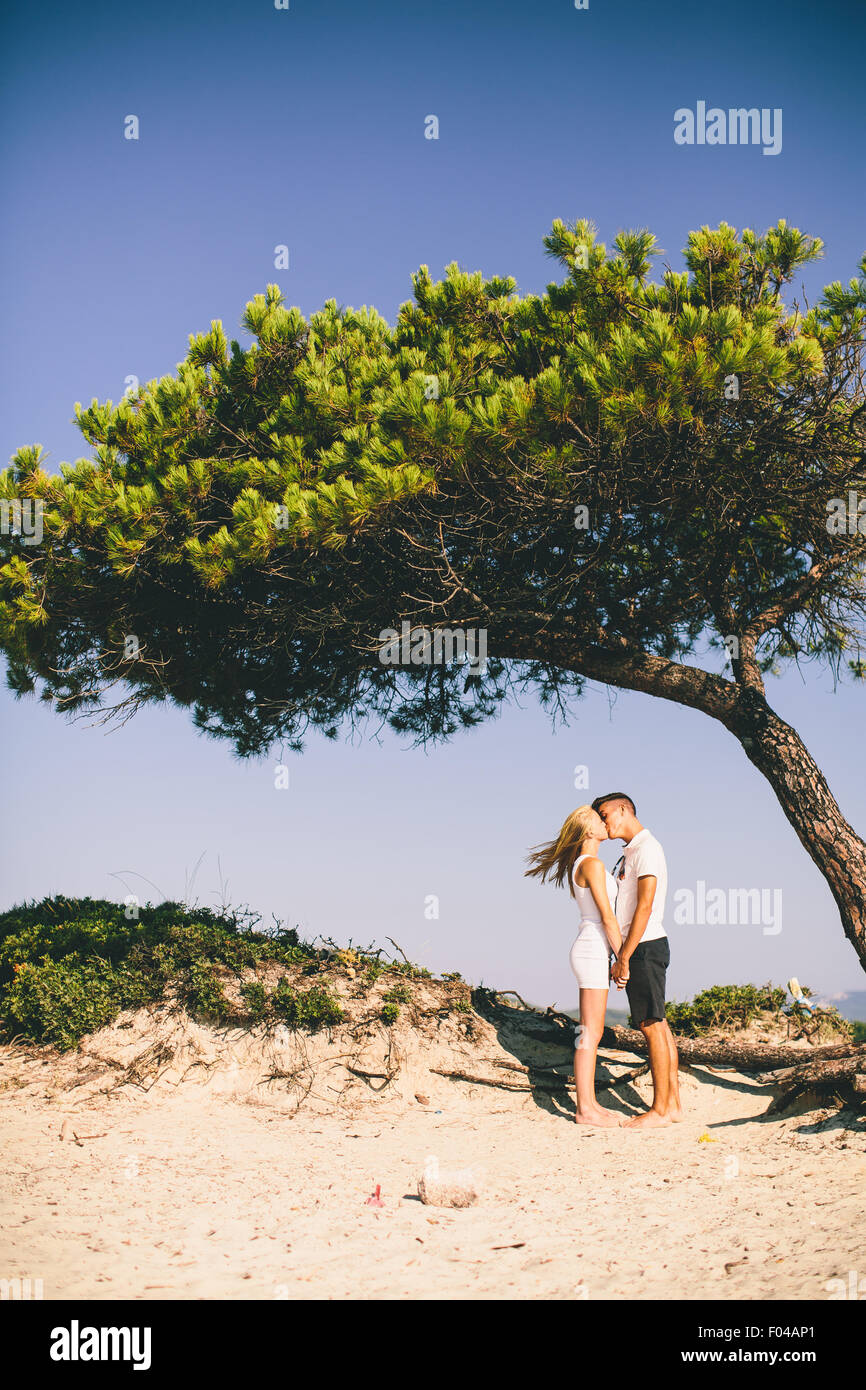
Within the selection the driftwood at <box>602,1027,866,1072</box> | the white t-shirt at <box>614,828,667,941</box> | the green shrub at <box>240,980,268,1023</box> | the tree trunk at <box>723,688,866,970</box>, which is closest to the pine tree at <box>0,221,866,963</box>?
the tree trunk at <box>723,688,866,970</box>

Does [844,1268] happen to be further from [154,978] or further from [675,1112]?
[154,978]

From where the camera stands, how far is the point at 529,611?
30.6ft

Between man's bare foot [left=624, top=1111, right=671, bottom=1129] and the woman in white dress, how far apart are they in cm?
10

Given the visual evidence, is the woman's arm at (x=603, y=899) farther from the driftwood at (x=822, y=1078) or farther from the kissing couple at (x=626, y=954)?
the driftwood at (x=822, y=1078)

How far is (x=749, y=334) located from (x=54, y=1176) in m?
8.18

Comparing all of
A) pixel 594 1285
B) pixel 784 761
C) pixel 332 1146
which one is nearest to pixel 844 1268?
pixel 594 1285

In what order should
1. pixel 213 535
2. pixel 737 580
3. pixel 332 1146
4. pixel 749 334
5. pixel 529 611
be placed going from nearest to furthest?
pixel 332 1146, pixel 749 334, pixel 213 535, pixel 529 611, pixel 737 580

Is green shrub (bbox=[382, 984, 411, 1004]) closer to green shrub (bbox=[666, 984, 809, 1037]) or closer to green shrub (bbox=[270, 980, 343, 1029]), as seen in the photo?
green shrub (bbox=[270, 980, 343, 1029])

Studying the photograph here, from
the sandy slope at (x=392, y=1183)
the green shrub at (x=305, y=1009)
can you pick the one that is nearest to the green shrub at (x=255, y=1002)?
the green shrub at (x=305, y=1009)

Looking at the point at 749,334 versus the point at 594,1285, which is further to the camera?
the point at 749,334

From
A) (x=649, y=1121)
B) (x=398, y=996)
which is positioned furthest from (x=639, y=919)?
(x=398, y=996)

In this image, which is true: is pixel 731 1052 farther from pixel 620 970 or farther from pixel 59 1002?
pixel 59 1002

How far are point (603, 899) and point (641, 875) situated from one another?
0.35 metres

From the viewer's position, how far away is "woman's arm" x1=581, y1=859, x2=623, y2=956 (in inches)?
271
